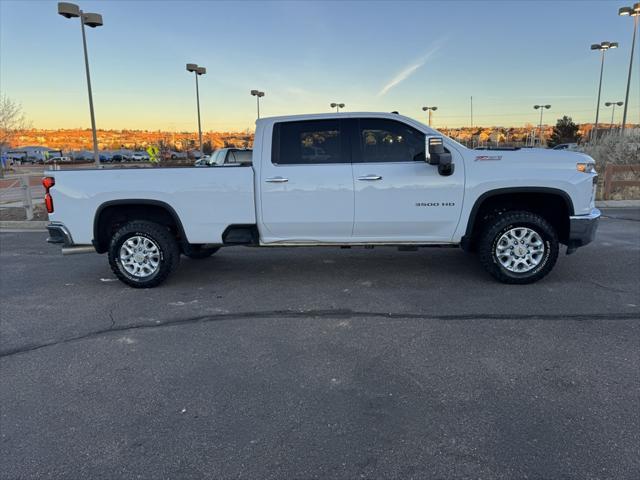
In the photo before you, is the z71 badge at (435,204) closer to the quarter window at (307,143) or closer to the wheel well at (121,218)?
the quarter window at (307,143)

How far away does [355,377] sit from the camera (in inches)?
127

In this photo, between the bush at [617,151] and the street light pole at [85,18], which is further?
the bush at [617,151]

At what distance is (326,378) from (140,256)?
131 inches

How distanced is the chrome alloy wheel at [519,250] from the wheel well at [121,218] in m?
3.88

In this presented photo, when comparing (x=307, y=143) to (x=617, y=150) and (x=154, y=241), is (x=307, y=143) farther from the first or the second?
(x=617, y=150)

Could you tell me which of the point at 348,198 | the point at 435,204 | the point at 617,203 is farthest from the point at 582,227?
the point at 617,203

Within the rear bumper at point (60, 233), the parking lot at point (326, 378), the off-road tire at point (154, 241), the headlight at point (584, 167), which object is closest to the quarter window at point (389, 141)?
the parking lot at point (326, 378)

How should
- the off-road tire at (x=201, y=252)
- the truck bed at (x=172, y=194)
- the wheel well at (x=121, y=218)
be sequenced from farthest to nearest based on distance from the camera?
the off-road tire at (x=201, y=252) → the wheel well at (x=121, y=218) → the truck bed at (x=172, y=194)

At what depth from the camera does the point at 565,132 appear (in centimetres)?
5759

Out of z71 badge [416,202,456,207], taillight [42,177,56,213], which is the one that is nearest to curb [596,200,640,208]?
z71 badge [416,202,456,207]

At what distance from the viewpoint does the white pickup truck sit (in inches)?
198

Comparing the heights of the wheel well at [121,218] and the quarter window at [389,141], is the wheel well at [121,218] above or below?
below

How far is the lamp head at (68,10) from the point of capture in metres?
11.8

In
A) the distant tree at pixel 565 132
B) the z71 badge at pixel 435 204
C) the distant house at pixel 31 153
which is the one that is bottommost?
the z71 badge at pixel 435 204
